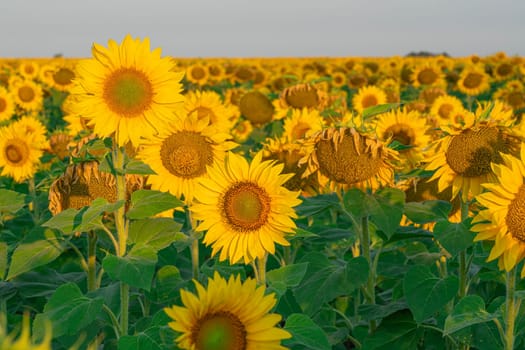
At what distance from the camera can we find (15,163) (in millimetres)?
5887

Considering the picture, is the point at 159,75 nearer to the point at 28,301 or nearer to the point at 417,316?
the point at 417,316

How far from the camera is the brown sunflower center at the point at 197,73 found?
42.8ft

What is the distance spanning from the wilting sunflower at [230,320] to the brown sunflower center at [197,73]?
37.3 feet

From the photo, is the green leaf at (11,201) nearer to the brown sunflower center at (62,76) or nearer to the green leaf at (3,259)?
the green leaf at (3,259)

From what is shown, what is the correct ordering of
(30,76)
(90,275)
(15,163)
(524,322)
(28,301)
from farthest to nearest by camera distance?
(30,76), (15,163), (28,301), (90,275), (524,322)

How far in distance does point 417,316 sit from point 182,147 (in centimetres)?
142

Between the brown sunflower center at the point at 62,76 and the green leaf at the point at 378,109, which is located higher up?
the brown sunflower center at the point at 62,76

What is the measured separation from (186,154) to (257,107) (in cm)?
445

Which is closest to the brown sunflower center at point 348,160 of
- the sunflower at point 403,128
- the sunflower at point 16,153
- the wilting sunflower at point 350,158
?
the wilting sunflower at point 350,158

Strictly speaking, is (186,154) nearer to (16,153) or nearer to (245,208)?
(245,208)

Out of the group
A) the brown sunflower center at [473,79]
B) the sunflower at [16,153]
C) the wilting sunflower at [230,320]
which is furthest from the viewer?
the brown sunflower center at [473,79]

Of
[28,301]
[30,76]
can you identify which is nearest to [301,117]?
[28,301]

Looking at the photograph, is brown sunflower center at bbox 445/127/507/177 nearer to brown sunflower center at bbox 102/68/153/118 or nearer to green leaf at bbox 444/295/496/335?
green leaf at bbox 444/295/496/335

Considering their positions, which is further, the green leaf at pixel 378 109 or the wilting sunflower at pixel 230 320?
the green leaf at pixel 378 109
